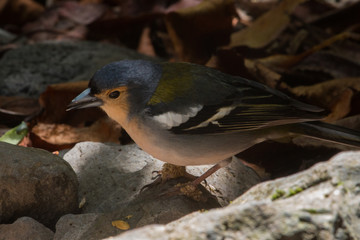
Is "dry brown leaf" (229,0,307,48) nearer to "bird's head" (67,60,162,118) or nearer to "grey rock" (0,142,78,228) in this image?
"bird's head" (67,60,162,118)

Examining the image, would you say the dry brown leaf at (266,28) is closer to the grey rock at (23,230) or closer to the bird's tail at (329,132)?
the bird's tail at (329,132)

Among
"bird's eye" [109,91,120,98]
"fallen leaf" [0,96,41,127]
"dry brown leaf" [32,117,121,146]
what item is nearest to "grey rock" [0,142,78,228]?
"bird's eye" [109,91,120,98]

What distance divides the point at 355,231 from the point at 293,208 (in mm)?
242

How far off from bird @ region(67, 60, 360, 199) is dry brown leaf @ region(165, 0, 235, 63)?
6.98 feet

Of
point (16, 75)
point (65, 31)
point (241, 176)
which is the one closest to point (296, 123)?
point (241, 176)

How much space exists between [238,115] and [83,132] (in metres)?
1.79

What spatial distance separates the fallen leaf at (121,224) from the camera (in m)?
3.01

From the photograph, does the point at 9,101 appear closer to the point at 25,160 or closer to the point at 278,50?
the point at 25,160

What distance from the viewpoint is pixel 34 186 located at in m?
3.14

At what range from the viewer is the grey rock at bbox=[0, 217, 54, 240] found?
2.98 meters

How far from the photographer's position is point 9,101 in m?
4.99

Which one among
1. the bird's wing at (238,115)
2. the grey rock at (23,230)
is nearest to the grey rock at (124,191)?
the grey rock at (23,230)

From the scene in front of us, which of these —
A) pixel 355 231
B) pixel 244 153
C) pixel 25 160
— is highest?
pixel 355 231

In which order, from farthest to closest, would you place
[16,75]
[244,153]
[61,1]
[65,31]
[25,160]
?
[61,1] < [65,31] < [16,75] < [244,153] < [25,160]
